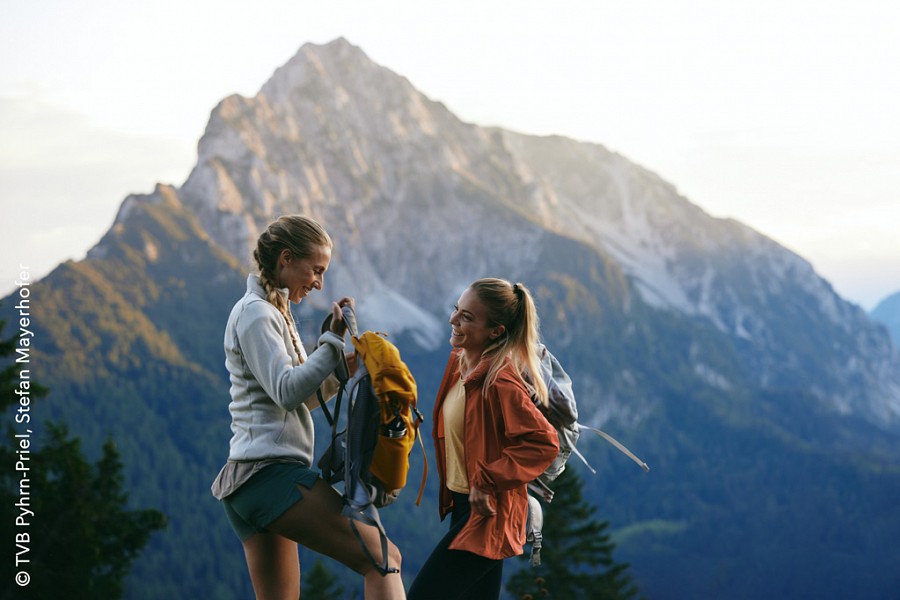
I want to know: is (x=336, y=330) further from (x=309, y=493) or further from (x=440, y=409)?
(x=440, y=409)

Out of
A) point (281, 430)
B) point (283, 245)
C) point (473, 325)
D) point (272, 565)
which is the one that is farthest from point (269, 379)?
point (473, 325)

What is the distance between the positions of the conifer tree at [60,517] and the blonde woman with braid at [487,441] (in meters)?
20.2

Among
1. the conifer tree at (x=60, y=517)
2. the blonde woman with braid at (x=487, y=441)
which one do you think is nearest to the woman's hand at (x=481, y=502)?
the blonde woman with braid at (x=487, y=441)

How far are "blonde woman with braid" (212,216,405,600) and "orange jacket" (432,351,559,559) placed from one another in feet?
2.46

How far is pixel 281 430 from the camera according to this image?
17.8 feet

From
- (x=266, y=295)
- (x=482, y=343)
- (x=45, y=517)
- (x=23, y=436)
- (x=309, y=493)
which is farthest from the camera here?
(x=45, y=517)

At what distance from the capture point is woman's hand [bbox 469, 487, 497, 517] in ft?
19.3

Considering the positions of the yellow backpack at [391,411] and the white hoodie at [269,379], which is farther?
the yellow backpack at [391,411]

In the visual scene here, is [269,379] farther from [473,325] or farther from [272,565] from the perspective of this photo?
[473,325]

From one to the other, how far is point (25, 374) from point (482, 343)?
19.2 m

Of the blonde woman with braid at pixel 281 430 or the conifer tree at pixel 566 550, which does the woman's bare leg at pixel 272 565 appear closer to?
the blonde woman with braid at pixel 281 430

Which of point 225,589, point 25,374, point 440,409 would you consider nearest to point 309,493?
point 440,409

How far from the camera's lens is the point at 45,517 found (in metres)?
31.3

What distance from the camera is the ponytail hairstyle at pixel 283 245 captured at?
18.6ft
